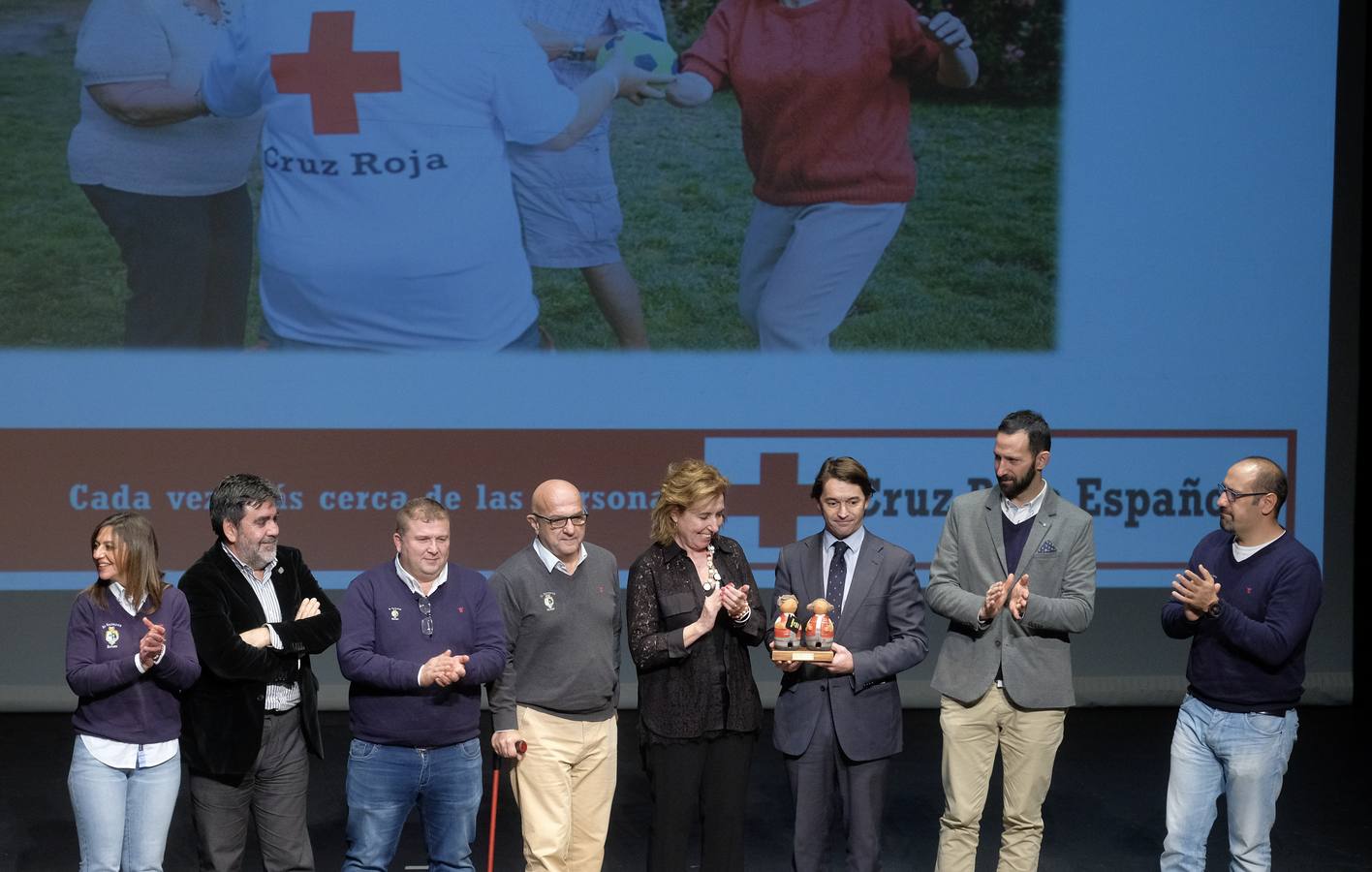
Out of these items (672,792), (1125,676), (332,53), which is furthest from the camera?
(1125,676)

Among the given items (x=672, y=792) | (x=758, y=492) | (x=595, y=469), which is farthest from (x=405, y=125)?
(x=672, y=792)

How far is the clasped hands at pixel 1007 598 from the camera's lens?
125 inches

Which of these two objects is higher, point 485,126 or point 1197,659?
point 485,126

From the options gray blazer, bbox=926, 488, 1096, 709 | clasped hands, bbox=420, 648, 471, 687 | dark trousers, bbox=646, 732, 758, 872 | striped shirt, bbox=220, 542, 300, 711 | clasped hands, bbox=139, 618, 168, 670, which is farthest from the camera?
gray blazer, bbox=926, 488, 1096, 709

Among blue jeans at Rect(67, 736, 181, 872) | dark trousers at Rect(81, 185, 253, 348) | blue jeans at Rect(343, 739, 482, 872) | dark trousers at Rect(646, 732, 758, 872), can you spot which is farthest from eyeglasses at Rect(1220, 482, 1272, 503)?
dark trousers at Rect(81, 185, 253, 348)

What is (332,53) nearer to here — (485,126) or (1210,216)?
(485,126)

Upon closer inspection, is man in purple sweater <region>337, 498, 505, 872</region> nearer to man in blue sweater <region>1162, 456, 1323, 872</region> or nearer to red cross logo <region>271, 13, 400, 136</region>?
man in blue sweater <region>1162, 456, 1323, 872</region>

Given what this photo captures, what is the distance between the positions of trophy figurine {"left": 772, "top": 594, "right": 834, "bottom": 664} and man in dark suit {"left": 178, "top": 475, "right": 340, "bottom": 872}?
39.5 inches

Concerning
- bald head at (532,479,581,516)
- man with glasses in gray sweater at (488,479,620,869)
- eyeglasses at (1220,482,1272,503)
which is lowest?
man with glasses in gray sweater at (488,479,620,869)

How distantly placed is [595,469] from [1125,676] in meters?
2.34

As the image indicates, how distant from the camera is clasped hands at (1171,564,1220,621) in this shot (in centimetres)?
307

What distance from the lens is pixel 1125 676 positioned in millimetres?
5613

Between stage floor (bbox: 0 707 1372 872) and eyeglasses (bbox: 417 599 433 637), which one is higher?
eyeglasses (bbox: 417 599 433 637)

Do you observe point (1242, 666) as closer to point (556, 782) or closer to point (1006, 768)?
point (1006, 768)
